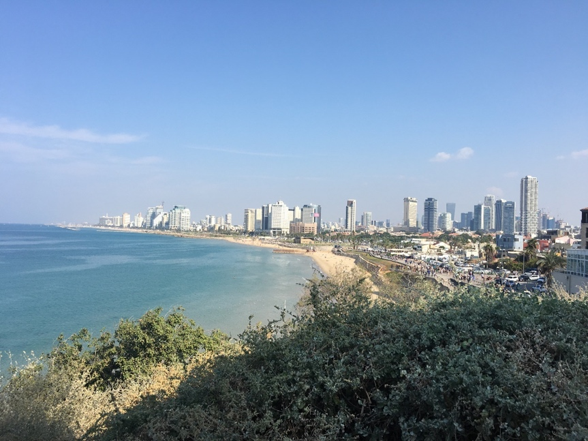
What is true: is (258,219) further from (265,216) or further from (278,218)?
(278,218)

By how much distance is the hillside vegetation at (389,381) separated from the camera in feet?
8.34

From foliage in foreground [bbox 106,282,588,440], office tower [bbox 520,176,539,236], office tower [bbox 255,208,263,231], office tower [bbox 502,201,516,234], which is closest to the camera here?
foliage in foreground [bbox 106,282,588,440]

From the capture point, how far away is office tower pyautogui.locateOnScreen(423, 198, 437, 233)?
17250cm

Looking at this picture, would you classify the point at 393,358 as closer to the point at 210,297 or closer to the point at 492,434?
the point at 492,434

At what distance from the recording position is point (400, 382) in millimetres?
3002

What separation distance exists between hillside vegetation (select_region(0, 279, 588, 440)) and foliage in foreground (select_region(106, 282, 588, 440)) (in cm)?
1

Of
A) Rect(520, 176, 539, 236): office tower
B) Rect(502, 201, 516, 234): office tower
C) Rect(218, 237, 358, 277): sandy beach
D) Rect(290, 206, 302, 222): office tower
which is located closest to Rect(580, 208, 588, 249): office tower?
Rect(218, 237, 358, 277): sandy beach

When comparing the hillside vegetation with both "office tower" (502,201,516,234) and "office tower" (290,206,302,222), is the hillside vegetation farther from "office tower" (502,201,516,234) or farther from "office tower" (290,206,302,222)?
"office tower" (290,206,302,222)

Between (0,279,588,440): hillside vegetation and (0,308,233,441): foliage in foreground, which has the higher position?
(0,279,588,440): hillside vegetation

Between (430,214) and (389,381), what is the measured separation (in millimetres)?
181523

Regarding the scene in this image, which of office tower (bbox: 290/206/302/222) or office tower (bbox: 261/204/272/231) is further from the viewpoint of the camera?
office tower (bbox: 290/206/302/222)

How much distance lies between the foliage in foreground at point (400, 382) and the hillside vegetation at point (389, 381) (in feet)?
0.04

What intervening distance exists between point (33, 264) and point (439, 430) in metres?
55.5

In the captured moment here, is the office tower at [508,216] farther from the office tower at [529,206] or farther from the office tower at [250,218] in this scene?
the office tower at [250,218]
